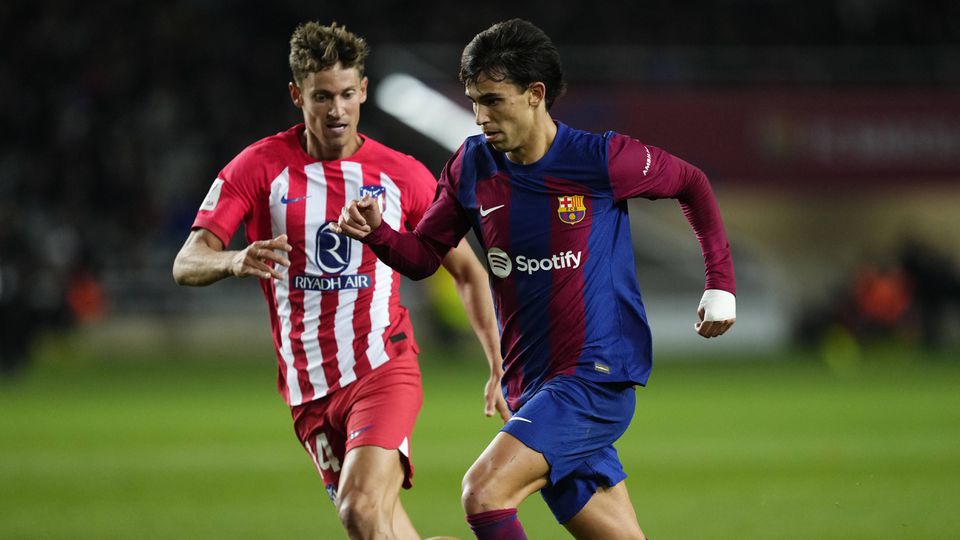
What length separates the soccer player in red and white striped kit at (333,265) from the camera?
5.81m

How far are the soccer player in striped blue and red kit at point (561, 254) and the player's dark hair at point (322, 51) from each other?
0.87 m

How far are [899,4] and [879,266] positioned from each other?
4.99m

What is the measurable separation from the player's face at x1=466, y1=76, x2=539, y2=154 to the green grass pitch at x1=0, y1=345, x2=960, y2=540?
3.64 metres

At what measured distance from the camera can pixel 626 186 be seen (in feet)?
16.8

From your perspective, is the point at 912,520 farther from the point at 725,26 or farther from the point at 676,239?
the point at 725,26

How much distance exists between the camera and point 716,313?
16.8ft

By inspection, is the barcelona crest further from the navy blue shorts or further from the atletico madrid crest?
the atletico madrid crest

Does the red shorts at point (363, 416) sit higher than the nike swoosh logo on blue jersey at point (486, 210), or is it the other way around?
the nike swoosh logo on blue jersey at point (486, 210)

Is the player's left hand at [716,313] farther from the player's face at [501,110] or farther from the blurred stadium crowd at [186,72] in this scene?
the blurred stadium crowd at [186,72]

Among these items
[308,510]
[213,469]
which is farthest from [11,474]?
[308,510]

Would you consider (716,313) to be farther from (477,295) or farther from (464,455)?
(464,455)

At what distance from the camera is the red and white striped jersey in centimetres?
594

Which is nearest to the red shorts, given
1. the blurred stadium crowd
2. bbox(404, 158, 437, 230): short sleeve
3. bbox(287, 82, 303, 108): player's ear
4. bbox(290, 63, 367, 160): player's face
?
bbox(404, 158, 437, 230): short sleeve

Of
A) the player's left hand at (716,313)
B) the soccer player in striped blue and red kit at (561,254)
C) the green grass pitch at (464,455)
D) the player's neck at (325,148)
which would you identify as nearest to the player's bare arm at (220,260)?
the soccer player in striped blue and red kit at (561,254)
